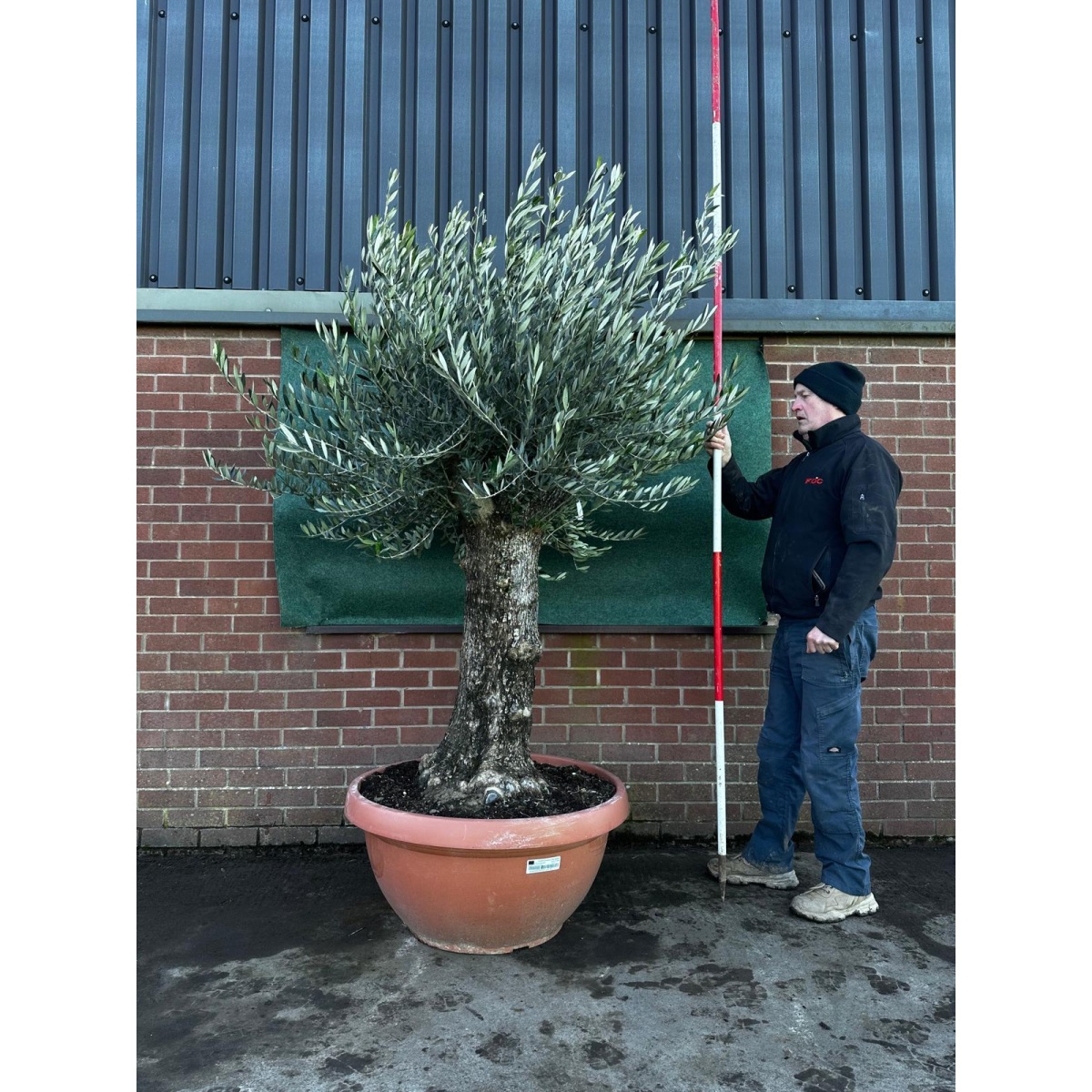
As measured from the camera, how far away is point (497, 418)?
112 inches

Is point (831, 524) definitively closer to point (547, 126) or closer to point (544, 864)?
point (544, 864)

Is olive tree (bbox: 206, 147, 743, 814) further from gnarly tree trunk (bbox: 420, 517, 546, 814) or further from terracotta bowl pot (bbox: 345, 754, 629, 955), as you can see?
terracotta bowl pot (bbox: 345, 754, 629, 955)

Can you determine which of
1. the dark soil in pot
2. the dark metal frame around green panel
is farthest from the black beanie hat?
the dark soil in pot

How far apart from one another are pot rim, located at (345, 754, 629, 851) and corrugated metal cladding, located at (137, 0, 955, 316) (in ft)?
8.84

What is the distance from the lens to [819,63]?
14.3 ft

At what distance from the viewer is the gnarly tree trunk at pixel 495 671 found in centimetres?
315

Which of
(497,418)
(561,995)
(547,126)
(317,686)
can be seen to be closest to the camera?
(561,995)

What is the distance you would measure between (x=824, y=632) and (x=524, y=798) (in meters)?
1.35

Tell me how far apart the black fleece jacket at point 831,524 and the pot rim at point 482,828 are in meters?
1.21

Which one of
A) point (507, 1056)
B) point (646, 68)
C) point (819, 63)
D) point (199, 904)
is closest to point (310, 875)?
point (199, 904)

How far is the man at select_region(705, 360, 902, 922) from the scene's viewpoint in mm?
3232

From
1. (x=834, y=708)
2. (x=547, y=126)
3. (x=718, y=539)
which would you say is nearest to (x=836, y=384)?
(x=718, y=539)

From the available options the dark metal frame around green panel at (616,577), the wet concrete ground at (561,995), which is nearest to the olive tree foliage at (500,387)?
the dark metal frame around green panel at (616,577)

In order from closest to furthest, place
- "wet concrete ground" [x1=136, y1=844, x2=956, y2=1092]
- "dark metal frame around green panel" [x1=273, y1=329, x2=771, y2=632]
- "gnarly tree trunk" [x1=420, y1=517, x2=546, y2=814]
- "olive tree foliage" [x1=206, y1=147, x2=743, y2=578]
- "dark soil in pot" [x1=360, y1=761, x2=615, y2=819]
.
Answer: "wet concrete ground" [x1=136, y1=844, x2=956, y2=1092], "olive tree foliage" [x1=206, y1=147, x2=743, y2=578], "dark soil in pot" [x1=360, y1=761, x2=615, y2=819], "gnarly tree trunk" [x1=420, y1=517, x2=546, y2=814], "dark metal frame around green panel" [x1=273, y1=329, x2=771, y2=632]
